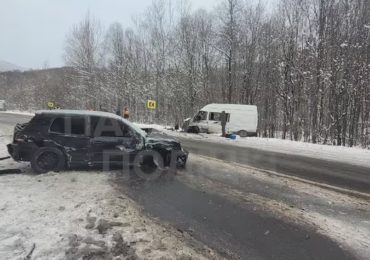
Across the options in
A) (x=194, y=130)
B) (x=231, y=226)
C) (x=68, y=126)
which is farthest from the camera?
(x=194, y=130)

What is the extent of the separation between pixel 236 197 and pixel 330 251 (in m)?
2.68

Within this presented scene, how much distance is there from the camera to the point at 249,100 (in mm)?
32031

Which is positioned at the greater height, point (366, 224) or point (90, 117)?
point (90, 117)

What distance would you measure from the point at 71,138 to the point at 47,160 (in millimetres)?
836

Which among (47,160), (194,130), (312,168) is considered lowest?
(312,168)

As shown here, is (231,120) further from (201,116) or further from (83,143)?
(83,143)

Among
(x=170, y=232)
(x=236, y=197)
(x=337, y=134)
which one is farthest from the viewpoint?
(x=337, y=134)

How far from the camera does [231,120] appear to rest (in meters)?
24.2

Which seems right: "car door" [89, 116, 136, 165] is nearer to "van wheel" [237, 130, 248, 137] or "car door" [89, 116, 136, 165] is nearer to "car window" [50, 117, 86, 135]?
"car window" [50, 117, 86, 135]

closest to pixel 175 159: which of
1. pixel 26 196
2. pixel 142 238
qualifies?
pixel 26 196

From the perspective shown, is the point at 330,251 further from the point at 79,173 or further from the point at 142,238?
the point at 79,173

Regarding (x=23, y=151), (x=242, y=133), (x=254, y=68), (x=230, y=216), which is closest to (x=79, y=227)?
(x=230, y=216)

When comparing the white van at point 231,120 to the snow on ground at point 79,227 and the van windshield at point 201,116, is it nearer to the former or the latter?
the van windshield at point 201,116

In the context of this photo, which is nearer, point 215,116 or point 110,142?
point 110,142
